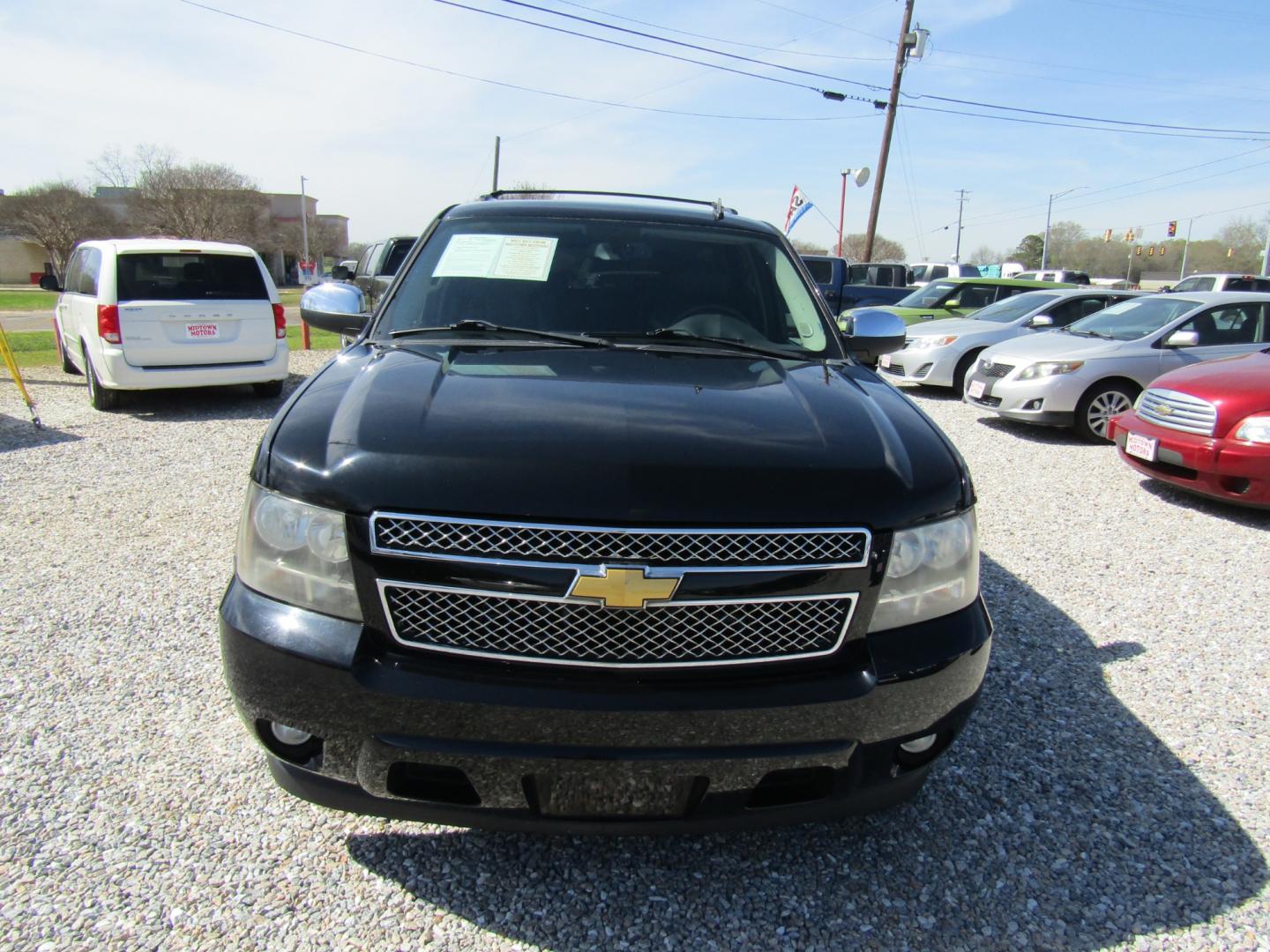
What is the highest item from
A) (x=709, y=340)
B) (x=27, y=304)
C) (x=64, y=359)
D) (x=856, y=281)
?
(x=856, y=281)

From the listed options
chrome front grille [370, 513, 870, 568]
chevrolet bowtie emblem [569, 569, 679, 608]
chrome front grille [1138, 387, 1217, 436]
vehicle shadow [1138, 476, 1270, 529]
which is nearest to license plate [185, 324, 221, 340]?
chrome front grille [370, 513, 870, 568]

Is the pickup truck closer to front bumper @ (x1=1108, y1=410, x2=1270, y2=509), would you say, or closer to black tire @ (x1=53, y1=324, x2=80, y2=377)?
front bumper @ (x1=1108, y1=410, x2=1270, y2=509)

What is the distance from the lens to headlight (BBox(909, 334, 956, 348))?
11.3m

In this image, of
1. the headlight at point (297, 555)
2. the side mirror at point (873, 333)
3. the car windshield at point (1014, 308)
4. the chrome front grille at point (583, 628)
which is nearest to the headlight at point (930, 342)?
the car windshield at point (1014, 308)

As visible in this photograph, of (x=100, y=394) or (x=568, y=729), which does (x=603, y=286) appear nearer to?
(x=568, y=729)

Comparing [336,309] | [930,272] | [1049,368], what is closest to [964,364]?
[1049,368]

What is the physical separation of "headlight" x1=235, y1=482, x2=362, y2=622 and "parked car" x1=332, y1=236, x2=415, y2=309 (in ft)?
32.8

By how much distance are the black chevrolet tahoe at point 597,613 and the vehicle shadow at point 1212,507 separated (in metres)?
5.19

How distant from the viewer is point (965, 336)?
11281 millimetres

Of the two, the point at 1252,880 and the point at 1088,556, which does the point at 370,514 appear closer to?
the point at 1252,880

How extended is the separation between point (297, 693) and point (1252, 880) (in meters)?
2.57

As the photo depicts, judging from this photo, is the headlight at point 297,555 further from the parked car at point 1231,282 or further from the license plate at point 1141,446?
the parked car at point 1231,282

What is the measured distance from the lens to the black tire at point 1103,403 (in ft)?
28.0

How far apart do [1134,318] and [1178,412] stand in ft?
12.1
